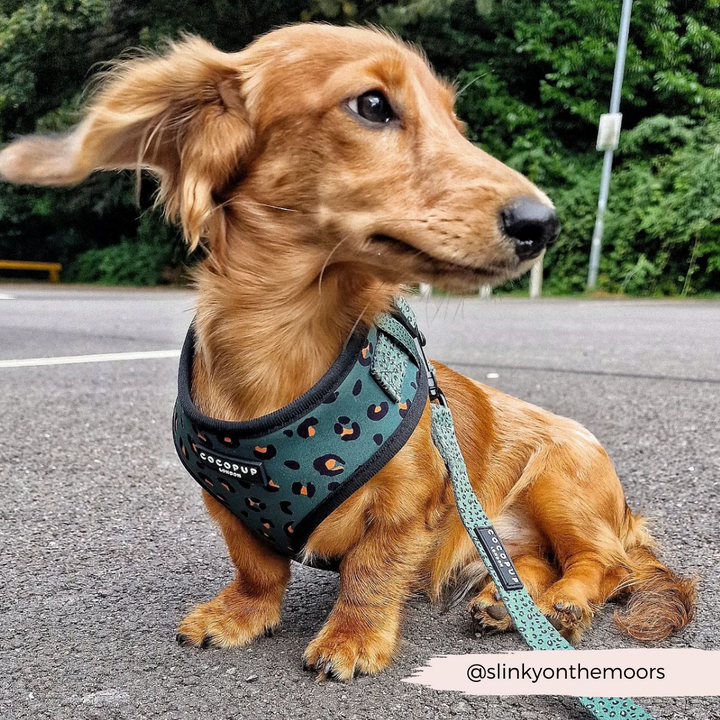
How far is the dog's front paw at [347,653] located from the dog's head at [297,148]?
0.70 m

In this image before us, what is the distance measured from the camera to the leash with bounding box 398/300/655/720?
1224 millimetres

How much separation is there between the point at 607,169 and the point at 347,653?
13.9 metres

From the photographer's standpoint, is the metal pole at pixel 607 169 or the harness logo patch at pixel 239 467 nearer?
the harness logo patch at pixel 239 467

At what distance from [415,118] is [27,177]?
2.58ft

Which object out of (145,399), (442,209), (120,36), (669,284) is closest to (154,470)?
(145,399)

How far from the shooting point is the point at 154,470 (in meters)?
2.79

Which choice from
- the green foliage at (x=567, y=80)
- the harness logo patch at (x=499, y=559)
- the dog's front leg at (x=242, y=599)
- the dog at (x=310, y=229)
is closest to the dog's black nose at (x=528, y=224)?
the dog at (x=310, y=229)

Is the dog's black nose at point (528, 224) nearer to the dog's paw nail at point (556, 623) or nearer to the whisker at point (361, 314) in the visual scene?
the whisker at point (361, 314)

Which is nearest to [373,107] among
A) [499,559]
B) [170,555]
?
[499,559]

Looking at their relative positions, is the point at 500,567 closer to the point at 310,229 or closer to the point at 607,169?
the point at 310,229

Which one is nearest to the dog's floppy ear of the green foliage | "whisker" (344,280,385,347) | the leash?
"whisker" (344,280,385,347)

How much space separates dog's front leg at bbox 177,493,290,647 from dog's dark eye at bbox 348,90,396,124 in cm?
86

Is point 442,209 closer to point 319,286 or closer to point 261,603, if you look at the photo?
point 319,286

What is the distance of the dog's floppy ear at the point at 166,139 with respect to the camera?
150 cm
